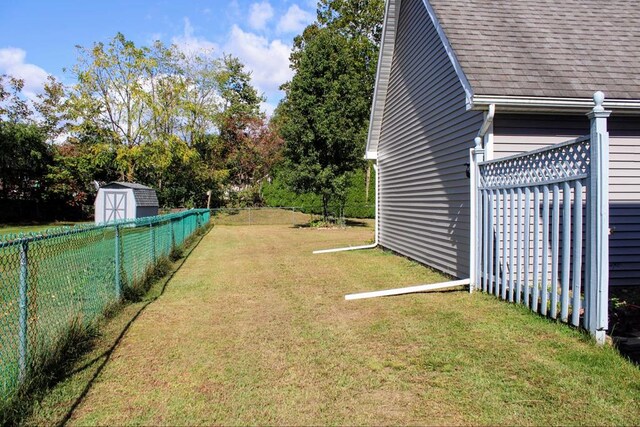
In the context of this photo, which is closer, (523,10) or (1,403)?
(1,403)

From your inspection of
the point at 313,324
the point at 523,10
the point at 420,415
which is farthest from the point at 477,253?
the point at 523,10

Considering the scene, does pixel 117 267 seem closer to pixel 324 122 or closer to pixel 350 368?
pixel 350 368

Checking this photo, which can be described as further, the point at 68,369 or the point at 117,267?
the point at 117,267

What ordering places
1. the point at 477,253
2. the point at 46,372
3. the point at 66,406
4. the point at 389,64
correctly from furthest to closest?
1. the point at 389,64
2. the point at 477,253
3. the point at 46,372
4. the point at 66,406

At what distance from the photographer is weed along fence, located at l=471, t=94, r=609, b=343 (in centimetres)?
414

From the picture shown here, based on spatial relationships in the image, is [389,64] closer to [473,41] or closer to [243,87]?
[473,41]

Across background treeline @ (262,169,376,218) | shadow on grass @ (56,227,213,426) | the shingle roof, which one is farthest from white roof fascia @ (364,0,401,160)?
background treeline @ (262,169,376,218)

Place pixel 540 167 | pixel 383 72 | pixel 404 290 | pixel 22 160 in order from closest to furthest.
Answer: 1. pixel 540 167
2. pixel 404 290
3. pixel 383 72
4. pixel 22 160

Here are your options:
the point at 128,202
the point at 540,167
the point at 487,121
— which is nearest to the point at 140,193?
the point at 128,202

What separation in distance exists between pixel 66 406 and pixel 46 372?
24.0 inches

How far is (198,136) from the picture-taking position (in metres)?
34.0

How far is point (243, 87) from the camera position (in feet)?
135

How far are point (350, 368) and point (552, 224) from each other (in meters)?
2.59

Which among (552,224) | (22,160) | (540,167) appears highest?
(22,160)
